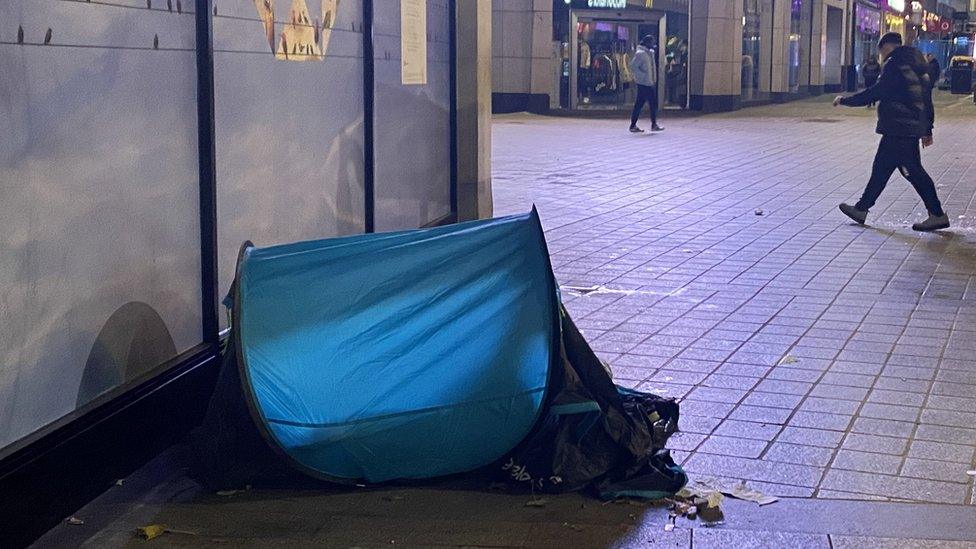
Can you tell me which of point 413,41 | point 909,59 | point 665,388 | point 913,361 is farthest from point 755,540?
point 909,59

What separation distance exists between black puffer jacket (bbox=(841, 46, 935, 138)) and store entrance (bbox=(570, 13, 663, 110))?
2068 centimetres

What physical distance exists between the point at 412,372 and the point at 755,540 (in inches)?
51.0

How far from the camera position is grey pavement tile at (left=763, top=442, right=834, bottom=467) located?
4.71 metres

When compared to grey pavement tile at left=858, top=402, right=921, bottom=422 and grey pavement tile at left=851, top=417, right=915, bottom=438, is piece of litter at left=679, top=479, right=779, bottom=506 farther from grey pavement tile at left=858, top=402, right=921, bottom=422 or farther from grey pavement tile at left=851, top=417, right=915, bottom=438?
grey pavement tile at left=858, top=402, right=921, bottom=422

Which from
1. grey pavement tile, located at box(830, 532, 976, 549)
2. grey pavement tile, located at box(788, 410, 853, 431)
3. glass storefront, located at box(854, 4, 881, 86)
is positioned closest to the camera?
grey pavement tile, located at box(830, 532, 976, 549)

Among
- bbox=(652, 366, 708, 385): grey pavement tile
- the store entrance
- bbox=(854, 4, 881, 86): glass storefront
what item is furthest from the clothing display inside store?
bbox=(652, 366, 708, 385): grey pavement tile

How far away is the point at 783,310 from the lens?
7.56 metres

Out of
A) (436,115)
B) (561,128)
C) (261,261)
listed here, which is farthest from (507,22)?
(261,261)

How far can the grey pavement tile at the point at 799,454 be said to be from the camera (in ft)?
15.5

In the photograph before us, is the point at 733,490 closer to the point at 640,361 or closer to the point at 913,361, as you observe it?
the point at 640,361

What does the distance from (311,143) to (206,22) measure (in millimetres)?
1274

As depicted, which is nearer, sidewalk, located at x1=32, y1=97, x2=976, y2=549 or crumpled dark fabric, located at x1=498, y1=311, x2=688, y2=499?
sidewalk, located at x1=32, y1=97, x2=976, y2=549

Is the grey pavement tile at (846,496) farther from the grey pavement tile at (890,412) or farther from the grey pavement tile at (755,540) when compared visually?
the grey pavement tile at (890,412)

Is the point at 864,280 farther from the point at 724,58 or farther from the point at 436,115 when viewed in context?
the point at 724,58
